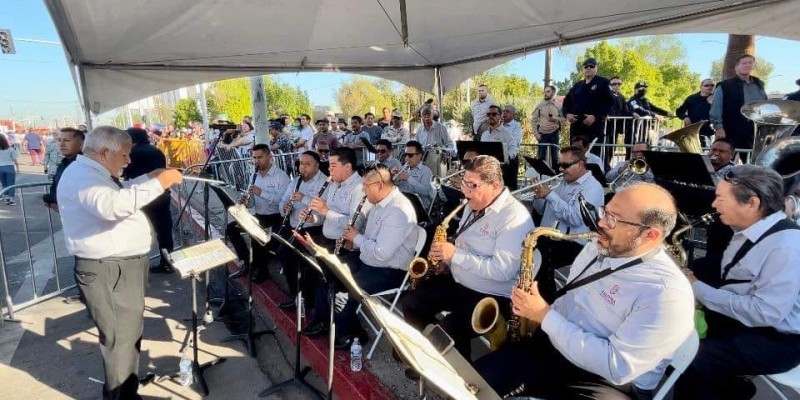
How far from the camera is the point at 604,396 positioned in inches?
76.4

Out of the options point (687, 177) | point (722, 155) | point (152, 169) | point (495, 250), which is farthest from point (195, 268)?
point (722, 155)

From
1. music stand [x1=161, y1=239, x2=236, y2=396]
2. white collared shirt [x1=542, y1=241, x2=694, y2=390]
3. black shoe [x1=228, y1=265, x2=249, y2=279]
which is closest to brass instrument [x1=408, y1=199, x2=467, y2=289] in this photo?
white collared shirt [x1=542, y1=241, x2=694, y2=390]

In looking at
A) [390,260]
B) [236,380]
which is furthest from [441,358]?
[236,380]

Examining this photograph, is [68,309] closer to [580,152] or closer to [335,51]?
[335,51]

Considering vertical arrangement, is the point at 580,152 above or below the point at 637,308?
above

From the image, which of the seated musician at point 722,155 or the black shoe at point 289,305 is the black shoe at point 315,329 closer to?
the black shoe at point 289,305

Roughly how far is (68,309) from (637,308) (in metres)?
5.68

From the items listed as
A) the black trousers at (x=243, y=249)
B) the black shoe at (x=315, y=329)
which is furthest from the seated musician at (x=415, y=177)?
the black shoe at (x=315, y=329)

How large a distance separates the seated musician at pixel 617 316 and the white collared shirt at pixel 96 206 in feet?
7.83

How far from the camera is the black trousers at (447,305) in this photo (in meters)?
2.84

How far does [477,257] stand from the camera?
9.59 ft

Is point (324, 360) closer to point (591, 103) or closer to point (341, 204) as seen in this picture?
point (341, 204)

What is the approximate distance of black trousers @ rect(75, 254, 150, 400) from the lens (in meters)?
2.94

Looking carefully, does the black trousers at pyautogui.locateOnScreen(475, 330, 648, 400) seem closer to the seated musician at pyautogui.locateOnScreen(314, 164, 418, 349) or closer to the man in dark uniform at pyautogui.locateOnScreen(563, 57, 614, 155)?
the seated musician at pyautogui.locateOnScreen(314, 164, 418, 349)
